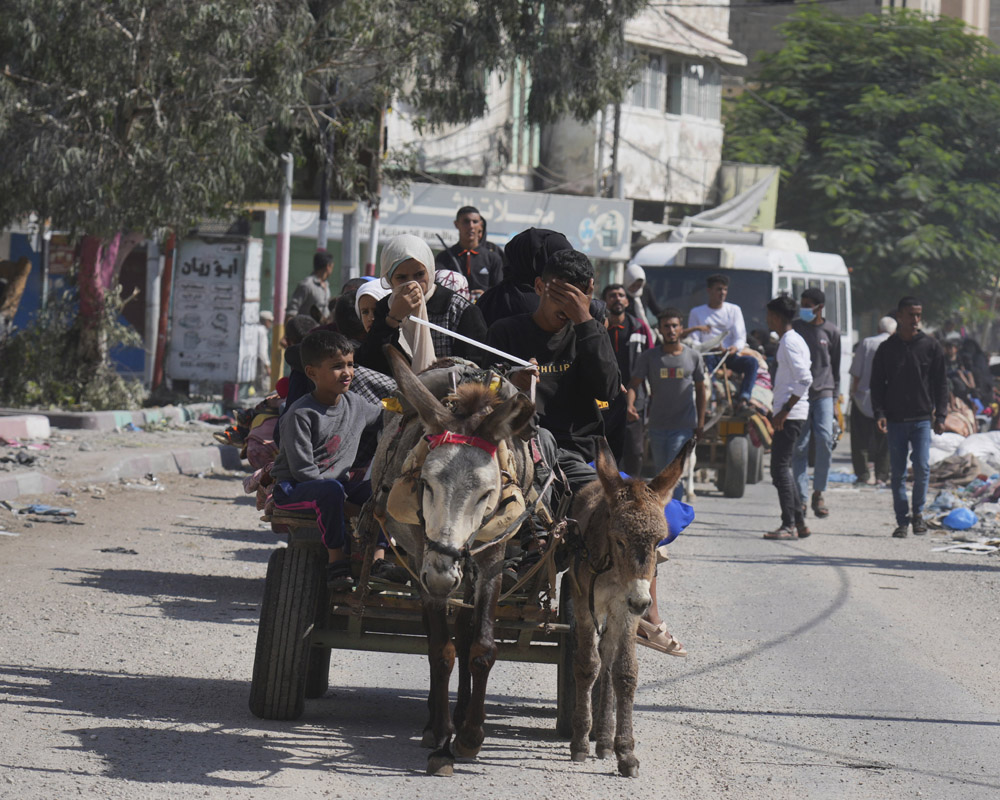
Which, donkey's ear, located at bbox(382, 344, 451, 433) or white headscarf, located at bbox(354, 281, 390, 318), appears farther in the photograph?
white headscarf, located at bbox(354, 281, 390, 318)

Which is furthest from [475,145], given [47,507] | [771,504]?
[47,507]

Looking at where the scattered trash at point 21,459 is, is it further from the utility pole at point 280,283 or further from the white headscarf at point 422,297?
the white headscarf at point 422,297

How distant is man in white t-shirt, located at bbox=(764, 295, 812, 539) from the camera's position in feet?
41.2

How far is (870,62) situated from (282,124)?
84.2ft

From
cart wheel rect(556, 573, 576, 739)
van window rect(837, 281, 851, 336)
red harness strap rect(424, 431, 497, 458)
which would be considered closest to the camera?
red harness strap rect(424, 431, 497, 458)

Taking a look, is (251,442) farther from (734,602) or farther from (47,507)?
(47,507)

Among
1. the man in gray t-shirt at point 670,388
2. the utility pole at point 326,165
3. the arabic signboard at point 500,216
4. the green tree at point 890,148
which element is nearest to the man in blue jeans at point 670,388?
the man in gray t-shirt at point 670,388

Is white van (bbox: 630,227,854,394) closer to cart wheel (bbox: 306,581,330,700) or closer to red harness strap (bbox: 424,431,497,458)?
cart wheel (bbox: 306,581,330,700)

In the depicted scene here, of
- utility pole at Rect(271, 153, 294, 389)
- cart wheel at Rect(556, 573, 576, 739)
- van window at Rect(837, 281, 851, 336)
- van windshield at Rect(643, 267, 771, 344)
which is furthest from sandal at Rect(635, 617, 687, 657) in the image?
van window at Rect(837, 281, 851, 336)

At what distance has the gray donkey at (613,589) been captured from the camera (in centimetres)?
504

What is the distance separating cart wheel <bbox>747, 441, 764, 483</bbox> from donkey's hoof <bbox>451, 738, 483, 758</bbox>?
11762 millimetres

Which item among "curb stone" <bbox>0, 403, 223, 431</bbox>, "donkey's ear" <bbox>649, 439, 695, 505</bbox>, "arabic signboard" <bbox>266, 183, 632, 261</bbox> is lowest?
"curb stone" <bbox>0, 403, 223, 431</bbox>

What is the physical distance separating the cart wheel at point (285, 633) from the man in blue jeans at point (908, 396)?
862 cm

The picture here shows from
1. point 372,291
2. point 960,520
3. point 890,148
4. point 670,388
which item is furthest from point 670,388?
point 890,148
